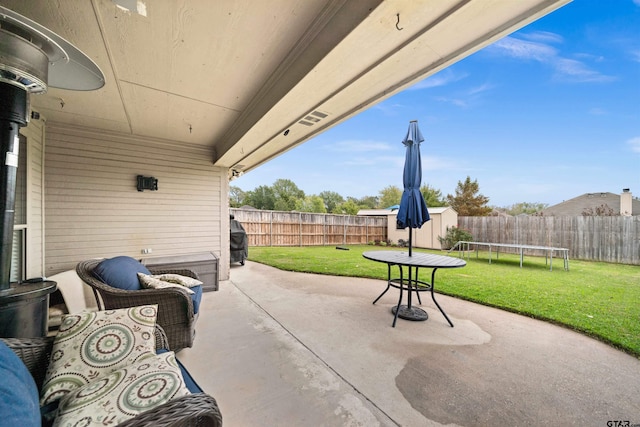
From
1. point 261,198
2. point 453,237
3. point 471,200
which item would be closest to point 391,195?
point 471,200

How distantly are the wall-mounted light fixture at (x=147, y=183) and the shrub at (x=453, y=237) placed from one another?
10.5 metres

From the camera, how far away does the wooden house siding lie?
361cm

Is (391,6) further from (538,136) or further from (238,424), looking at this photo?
(538,136)

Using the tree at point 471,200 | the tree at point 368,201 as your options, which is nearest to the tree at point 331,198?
the tree at point 368,201

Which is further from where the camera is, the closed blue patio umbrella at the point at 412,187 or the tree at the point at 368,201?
the tree at the point at 368,201

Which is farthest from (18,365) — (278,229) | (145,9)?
(278,229)

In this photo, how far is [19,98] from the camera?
5.22ft

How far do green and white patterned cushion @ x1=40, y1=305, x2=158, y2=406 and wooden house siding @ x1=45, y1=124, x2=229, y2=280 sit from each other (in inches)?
135

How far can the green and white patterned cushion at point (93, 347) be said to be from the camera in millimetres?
1068

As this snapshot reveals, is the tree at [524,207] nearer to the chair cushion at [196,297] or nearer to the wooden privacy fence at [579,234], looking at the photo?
the wooden privacy fence at [579,234]

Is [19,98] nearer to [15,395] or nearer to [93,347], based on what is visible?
[93,347]

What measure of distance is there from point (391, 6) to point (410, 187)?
236 centimetres

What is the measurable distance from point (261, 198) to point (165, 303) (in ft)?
103

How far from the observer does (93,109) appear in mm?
3229
